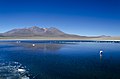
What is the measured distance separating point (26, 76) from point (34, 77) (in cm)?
95

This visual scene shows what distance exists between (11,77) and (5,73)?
7.20 feet

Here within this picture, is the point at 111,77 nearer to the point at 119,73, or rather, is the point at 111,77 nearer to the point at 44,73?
the point at 119,73

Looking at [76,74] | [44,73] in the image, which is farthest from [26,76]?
[76,74]

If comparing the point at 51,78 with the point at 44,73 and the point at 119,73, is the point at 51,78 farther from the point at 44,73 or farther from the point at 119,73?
the point at 119,73

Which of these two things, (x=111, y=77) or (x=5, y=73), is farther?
(x=5, y=73)

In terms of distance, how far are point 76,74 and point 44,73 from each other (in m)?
3.59

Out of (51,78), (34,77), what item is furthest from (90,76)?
(34,77)

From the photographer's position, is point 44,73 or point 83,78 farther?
point 44,73

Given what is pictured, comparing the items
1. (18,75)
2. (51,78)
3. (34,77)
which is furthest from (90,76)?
(18,75)

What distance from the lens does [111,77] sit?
19.7 m

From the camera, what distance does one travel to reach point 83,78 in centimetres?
1936

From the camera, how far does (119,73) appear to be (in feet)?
70.5

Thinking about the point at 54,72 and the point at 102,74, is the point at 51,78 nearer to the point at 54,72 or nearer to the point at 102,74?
the point at 54,72

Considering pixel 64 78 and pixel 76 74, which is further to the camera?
pixel 76 74
